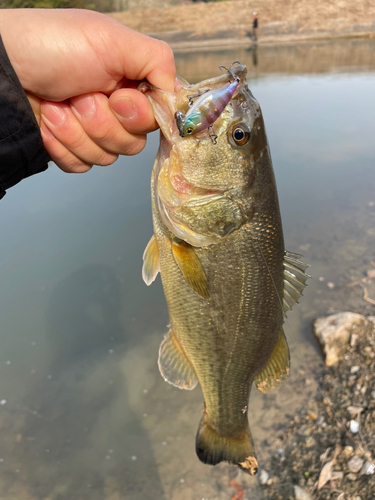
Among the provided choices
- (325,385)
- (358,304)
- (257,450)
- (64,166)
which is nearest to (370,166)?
(358,304)

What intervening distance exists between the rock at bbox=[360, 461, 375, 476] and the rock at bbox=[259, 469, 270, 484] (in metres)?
0.62

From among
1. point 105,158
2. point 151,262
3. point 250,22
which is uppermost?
point 250,22

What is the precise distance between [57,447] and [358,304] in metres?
3.07

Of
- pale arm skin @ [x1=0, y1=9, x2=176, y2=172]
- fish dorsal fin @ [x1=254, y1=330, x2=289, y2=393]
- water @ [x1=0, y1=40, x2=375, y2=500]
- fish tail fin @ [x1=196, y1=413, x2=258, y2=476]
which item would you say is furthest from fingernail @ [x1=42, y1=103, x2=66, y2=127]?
water @ [x1=0, y1=40, x2=375, y2=500]

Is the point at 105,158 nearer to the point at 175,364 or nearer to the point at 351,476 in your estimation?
the point at 175,364

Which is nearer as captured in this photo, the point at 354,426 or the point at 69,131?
the point at 69,131

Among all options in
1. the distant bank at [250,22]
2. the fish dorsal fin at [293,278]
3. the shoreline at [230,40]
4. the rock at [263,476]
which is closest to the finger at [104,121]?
the fish dorsal fin at [293,278]

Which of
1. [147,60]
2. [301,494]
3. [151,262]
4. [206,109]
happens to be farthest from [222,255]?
[301,494]

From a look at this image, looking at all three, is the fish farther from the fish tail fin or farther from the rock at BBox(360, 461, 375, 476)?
the rock at BBox(360, 461, 375, 476)

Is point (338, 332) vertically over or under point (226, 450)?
under

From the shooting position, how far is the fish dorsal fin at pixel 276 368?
1787 millimetres

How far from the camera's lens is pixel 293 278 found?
1685 millimetres

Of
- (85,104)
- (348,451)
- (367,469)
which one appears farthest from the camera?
(348,451)

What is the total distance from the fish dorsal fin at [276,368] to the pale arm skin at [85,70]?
4.25ft
